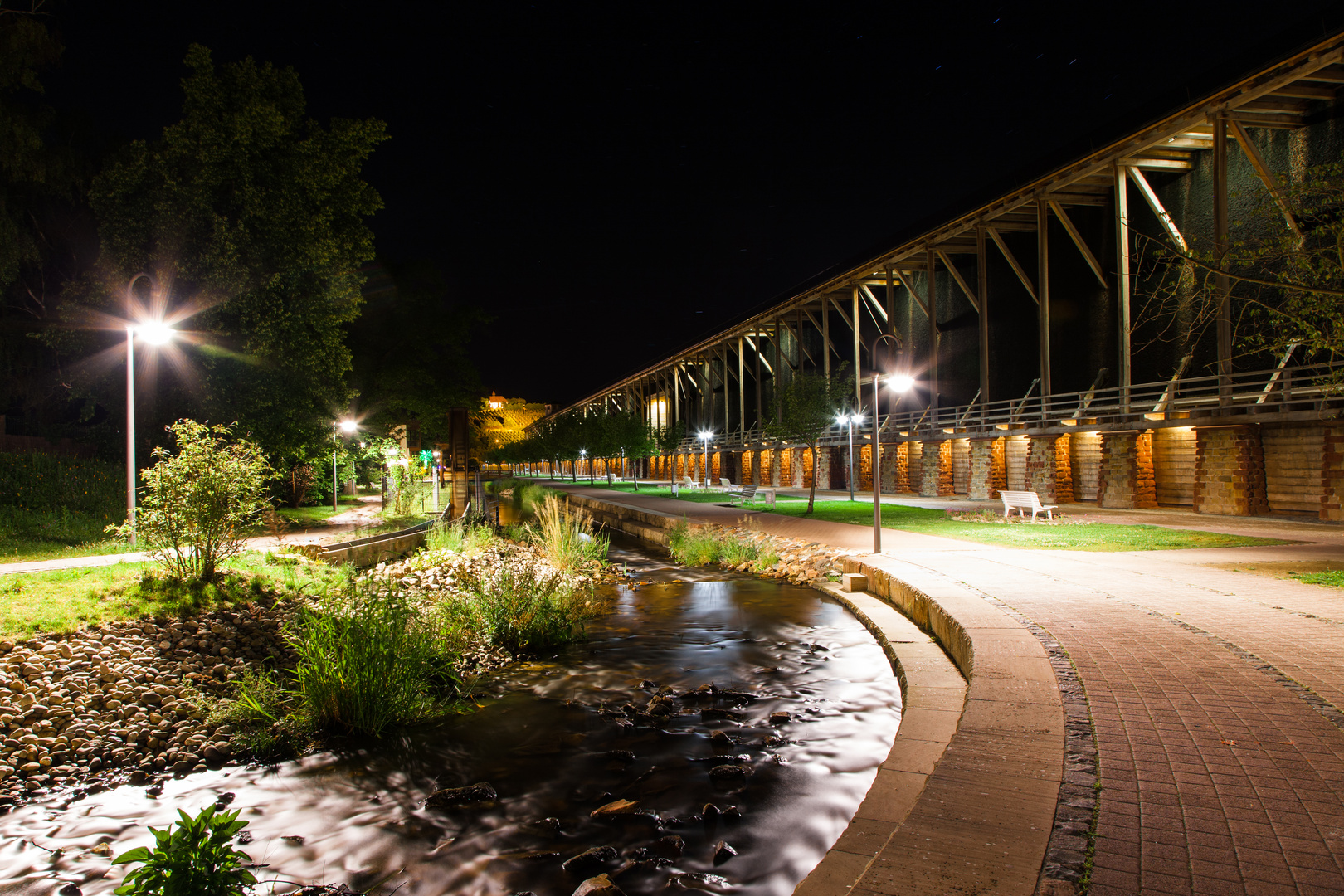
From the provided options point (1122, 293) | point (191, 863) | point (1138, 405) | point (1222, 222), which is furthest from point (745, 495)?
point (191, 863)

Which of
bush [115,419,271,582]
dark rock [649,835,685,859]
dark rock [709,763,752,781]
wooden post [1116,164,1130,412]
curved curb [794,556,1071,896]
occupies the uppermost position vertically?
wooden post [1116,164,1130,412]

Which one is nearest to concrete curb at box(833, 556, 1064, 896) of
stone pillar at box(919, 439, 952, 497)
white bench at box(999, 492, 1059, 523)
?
white bench at box(999, 492, 1059, 523)

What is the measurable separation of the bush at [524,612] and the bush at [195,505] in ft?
10.2

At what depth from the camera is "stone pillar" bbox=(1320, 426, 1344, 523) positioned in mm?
16406

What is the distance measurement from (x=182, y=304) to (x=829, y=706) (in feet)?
61.9

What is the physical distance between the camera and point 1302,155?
20.8 metres

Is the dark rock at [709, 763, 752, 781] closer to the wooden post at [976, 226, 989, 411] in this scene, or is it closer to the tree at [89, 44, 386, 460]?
the tree at [89, 44, 386, 460]

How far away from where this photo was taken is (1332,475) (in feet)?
54.4

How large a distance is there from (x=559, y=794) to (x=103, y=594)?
21.3ft

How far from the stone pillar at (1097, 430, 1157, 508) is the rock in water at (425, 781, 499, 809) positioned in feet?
75.4

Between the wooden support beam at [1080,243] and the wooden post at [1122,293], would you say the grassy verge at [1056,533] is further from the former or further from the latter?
the wooden support beam at [1080,243]

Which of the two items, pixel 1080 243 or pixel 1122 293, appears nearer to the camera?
pixel 1122 293

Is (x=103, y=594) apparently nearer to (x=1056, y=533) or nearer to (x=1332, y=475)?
(x=1056, y=533)

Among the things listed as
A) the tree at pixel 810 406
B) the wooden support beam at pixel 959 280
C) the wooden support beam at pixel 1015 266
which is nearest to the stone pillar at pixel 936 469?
the wooden support beam at pixel 959 280
